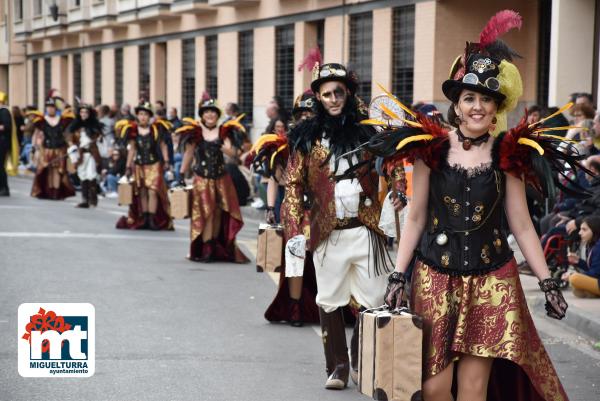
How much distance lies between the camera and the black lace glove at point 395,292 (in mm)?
5133

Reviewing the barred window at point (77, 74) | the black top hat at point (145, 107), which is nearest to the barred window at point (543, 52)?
the black top hat at point (145, 107)

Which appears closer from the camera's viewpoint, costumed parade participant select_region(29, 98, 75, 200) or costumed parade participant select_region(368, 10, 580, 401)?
costumed parade participant select_region(368, 10, 580, 401)

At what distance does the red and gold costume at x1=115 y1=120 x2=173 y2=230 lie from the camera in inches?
661

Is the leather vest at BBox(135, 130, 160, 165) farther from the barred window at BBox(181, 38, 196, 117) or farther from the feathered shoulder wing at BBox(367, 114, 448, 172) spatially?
the barred window at BBox(181, 38, 196, 117)

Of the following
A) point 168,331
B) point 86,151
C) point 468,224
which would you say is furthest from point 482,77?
point 86,151

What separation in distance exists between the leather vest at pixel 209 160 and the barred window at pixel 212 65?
17.3m

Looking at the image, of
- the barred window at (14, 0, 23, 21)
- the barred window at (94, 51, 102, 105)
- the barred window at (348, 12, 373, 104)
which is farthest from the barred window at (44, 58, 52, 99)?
the barred window at (348, 12, 373, 104)

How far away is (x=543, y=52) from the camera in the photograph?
762 inches

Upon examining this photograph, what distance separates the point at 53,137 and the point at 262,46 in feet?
23.8

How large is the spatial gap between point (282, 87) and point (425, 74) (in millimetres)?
6862

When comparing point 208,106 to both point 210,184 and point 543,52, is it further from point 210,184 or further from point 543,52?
point 543,52

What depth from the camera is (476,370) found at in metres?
5.10

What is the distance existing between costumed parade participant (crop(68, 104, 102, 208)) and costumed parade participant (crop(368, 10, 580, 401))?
15.9 metres
